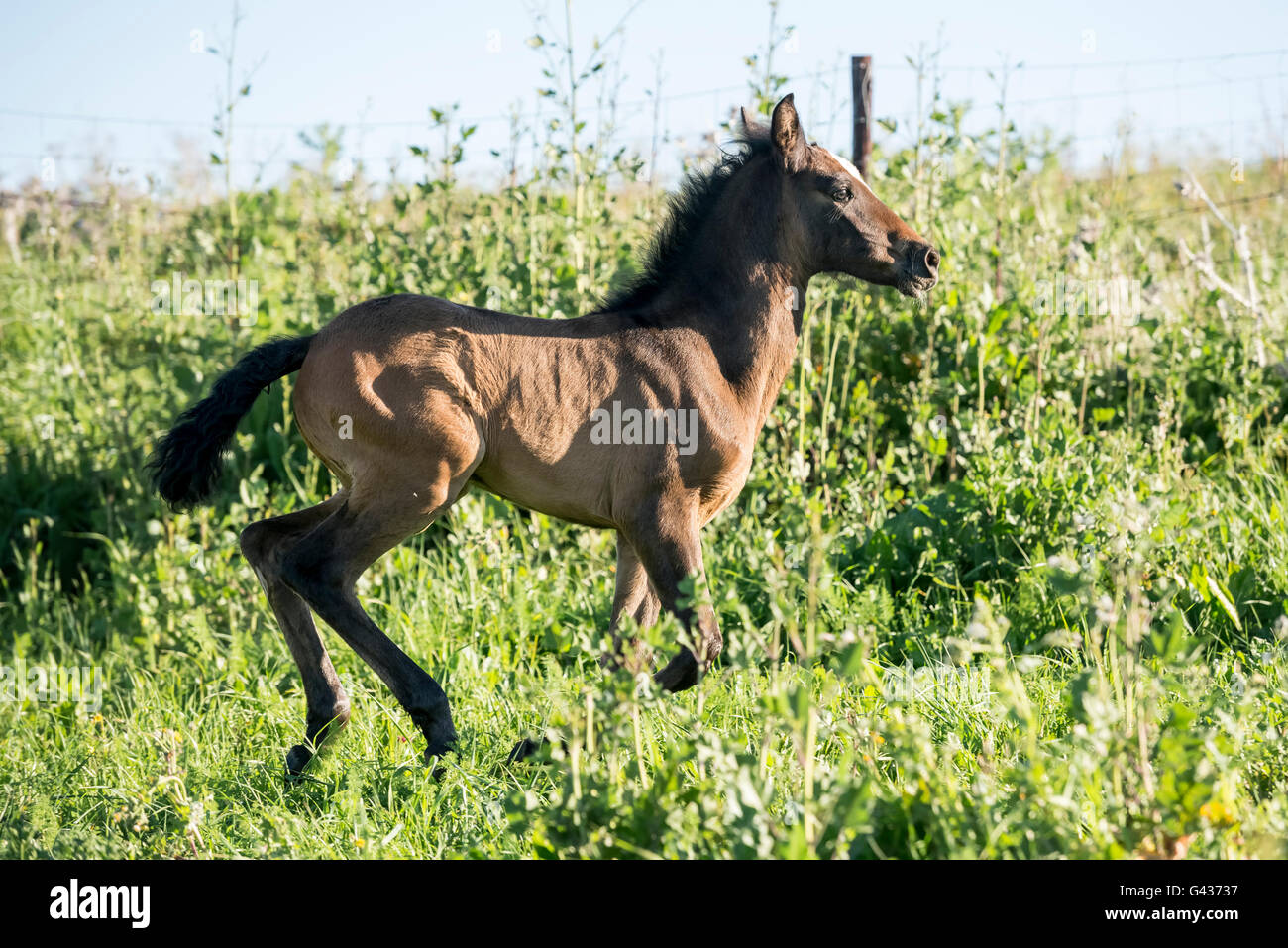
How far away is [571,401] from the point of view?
4.26 metres

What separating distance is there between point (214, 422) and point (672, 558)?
5.66 ft

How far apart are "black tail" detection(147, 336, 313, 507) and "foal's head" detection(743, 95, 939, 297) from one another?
191 cm

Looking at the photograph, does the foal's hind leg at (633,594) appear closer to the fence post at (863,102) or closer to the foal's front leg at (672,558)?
the foal's front leg at (672,558)

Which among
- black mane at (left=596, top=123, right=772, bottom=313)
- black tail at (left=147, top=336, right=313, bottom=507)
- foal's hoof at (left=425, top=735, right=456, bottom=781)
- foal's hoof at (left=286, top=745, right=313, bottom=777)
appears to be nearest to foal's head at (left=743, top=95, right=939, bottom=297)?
black mane at (left=596, top=123, right=772, bottom=313)

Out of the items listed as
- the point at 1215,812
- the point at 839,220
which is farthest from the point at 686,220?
the point at 1215,812

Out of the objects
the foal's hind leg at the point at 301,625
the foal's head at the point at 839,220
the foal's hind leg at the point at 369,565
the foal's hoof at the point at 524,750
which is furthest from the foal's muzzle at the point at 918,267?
the foal's hind leg at the point at 301,625

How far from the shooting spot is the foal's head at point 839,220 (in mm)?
4457

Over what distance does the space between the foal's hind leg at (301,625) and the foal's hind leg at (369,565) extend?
0.57ft

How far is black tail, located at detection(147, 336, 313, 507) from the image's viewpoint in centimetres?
425

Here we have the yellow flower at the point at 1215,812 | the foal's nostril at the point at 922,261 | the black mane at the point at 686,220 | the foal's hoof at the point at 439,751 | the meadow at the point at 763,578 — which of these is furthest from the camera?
the black mane at the point at 686,220

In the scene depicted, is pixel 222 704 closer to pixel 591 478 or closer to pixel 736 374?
pixel 591 478

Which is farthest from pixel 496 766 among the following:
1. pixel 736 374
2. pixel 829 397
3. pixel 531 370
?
pixel 829 397
